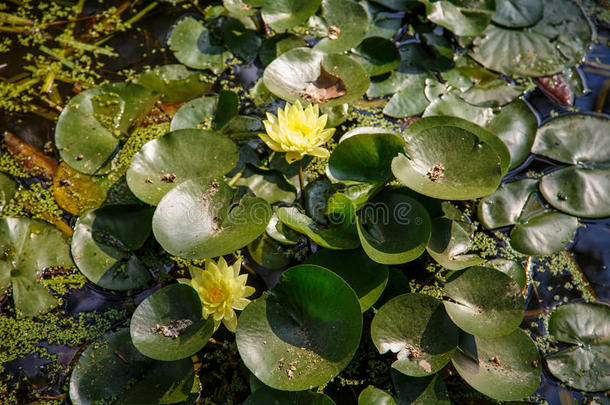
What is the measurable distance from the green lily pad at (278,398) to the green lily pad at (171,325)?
280mm

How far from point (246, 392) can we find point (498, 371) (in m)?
1.05

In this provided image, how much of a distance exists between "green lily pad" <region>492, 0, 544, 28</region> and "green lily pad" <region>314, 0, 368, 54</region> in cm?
94

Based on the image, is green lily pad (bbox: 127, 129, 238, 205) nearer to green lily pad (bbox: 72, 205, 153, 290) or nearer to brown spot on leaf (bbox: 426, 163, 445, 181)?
green lily pad (bbox: 72, 205, 153, 290)

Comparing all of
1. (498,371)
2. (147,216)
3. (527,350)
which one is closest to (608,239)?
(527,350)

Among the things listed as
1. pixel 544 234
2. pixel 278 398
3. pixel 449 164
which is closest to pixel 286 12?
pixel 449 164

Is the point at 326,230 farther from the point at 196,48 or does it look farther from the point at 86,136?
the point at 196,48

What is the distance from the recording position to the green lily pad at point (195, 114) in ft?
8.06

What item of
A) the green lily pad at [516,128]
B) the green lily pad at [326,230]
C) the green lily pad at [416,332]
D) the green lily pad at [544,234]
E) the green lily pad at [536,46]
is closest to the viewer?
the green lily pad at [416,332]

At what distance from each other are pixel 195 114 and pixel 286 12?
918 mm

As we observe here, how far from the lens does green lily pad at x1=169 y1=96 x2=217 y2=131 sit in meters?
2.46

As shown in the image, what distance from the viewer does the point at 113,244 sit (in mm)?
2125

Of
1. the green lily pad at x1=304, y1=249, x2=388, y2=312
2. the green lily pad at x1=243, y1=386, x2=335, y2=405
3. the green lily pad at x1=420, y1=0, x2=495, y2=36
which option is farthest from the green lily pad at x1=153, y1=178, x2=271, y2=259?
the green lily pad at x1=420, y1=0, x2=495, y2=36

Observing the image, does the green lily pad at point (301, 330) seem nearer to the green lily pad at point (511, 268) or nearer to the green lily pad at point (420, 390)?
the green lily pad at point (420, 390)

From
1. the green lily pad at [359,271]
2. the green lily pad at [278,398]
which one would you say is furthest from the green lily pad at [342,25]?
the green lily pad at [278,398]
